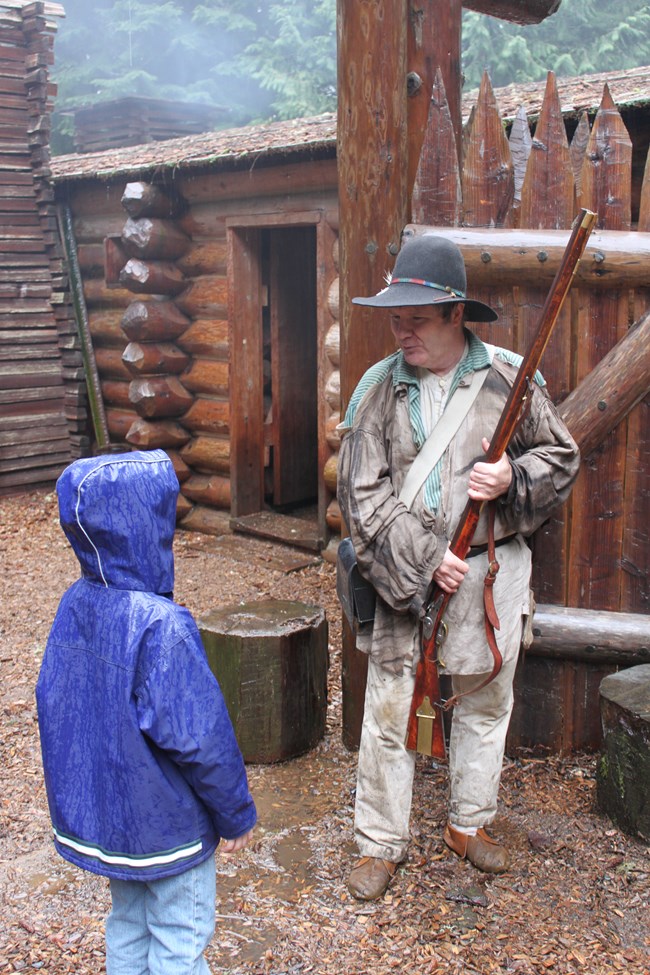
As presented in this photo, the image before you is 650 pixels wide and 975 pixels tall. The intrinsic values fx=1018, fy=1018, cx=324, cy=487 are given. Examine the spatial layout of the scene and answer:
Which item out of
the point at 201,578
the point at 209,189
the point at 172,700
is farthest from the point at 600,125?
the point at 209,189

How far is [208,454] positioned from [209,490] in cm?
34

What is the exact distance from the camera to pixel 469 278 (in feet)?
13.7

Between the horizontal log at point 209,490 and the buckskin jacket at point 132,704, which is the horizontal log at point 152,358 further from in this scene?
the buckskin jacket at point 132,704

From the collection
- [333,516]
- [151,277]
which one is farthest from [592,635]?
[151,277]

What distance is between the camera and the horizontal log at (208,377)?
9.36m

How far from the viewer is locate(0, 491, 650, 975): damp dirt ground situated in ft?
10.8

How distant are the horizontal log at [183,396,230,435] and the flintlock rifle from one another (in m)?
6.03

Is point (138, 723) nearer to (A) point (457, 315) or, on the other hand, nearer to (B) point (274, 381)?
(A) point (457, 315)

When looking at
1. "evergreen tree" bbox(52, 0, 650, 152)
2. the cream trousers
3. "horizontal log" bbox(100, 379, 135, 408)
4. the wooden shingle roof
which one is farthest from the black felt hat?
"evergreen tree" bbox(52, 0, 650, 152)

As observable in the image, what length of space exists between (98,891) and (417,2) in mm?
3711

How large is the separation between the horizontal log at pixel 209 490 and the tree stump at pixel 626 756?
5.84 meters

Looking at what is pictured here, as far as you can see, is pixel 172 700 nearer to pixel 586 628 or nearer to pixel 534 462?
pixel 534 462

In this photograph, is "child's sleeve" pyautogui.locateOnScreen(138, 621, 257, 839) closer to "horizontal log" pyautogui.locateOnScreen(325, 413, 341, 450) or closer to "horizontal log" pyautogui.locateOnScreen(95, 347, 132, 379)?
"horizontal log" pyautogui.locateOnScreen(325, 413, 341, 450)

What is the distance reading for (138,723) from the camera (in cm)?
243
